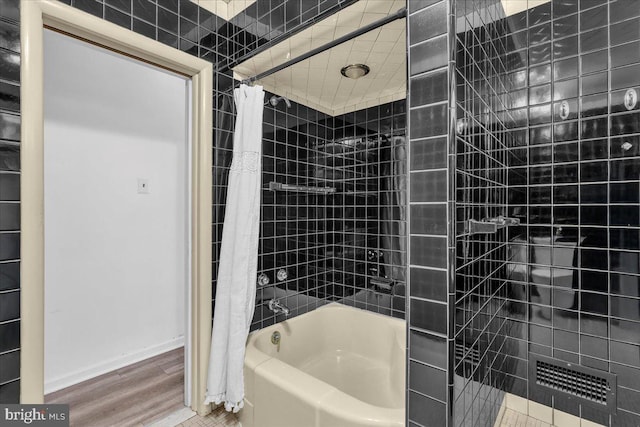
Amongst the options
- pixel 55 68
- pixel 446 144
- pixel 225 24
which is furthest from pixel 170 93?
pixel 446 144

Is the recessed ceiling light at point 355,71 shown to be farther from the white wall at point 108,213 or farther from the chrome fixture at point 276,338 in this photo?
the chrome fixture at point 276,338

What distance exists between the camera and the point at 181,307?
8.84 ft

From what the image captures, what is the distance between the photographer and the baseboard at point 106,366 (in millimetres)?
2002

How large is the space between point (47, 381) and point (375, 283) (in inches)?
87.2

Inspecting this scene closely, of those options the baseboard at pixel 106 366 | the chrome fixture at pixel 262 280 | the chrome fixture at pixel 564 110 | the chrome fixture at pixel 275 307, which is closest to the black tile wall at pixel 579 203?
the chrome fixture at pixel 564 110

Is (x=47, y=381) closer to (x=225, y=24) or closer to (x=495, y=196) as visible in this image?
(x=225, y=24)

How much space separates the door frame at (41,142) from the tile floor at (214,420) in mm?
499

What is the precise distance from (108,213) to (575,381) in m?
3.00

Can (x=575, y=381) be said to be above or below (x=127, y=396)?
above

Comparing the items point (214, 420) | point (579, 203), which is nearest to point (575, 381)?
point (579, 203)

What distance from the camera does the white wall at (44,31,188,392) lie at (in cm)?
202

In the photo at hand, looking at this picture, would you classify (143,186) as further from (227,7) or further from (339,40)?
(339,40)

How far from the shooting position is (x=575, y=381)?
1530mm

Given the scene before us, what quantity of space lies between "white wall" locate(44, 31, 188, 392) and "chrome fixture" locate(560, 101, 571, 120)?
2.09m
